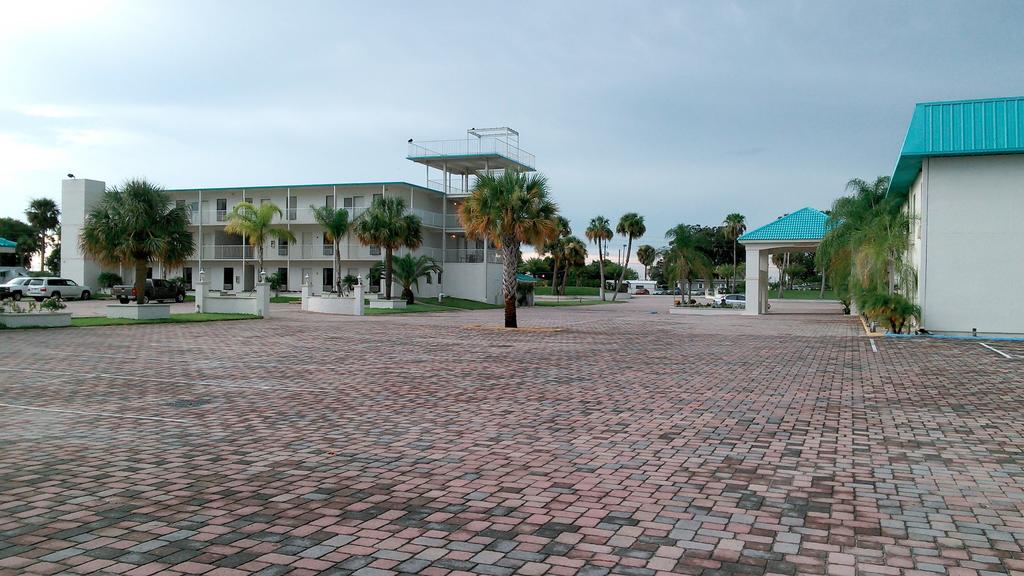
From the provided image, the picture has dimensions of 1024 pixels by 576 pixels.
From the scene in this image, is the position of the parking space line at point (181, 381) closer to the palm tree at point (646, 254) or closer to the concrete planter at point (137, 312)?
the concrete planter at point (137, 312)

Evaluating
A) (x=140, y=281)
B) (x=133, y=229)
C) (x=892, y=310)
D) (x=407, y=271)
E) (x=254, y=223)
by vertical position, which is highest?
(x=254, y=223)

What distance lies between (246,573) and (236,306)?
3214 centimetres

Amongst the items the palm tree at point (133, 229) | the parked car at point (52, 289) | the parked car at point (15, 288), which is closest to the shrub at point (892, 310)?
the palm tree at point (133, 229)

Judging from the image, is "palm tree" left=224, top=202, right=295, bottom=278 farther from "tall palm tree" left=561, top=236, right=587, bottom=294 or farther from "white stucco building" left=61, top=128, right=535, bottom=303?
"tall palm tree" left=561, top=236, right=587, bottom=294

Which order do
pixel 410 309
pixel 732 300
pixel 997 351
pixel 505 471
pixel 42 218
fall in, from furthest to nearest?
pixel 42 218, pixel 732 300, pixel 410 309, pixel 997 351, pixel 505 471

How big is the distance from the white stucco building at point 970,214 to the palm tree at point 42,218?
269 feet

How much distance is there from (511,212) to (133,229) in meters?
13.8

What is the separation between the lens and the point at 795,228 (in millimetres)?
42812

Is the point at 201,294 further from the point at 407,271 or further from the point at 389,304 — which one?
the point at 407,271

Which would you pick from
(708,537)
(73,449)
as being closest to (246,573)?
(708,537)

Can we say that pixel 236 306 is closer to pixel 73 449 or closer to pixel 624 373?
pixel 624 373

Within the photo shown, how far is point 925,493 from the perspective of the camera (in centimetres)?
594

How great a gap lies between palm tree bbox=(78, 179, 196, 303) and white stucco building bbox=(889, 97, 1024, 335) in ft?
84.4

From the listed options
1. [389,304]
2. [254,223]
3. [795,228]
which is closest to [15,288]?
[254,223]
